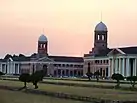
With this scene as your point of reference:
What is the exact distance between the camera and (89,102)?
35.7m

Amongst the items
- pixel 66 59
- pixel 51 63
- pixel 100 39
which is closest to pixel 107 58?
pixel 100 39

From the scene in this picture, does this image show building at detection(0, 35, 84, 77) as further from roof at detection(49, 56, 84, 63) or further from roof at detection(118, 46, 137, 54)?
roof at detection(118, 46, 137, 54)

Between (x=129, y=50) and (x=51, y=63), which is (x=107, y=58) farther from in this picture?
(x=51, y=63)

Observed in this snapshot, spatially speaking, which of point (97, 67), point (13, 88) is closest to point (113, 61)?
point (97, 67)

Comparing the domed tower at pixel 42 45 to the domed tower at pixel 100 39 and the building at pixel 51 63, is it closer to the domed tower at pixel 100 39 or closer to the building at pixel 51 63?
the building at pixel 51 63

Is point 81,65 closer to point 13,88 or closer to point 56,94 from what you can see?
point 13,88

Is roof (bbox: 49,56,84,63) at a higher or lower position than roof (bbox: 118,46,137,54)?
lower

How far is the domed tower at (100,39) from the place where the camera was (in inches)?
5354

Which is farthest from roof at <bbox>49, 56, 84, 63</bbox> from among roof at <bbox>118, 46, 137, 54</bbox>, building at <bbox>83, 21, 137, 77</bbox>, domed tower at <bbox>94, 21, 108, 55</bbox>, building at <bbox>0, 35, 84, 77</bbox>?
roof at <bbox>118, 46, 137, 54</bbox>

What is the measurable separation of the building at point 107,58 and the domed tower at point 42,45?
1675 cm

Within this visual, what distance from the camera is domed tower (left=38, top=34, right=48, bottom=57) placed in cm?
15725

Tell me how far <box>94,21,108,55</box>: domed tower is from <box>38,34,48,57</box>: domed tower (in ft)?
76.6

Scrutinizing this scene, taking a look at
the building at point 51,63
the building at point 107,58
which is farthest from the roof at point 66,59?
the building at point 107,58

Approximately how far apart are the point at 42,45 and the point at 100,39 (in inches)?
1066
